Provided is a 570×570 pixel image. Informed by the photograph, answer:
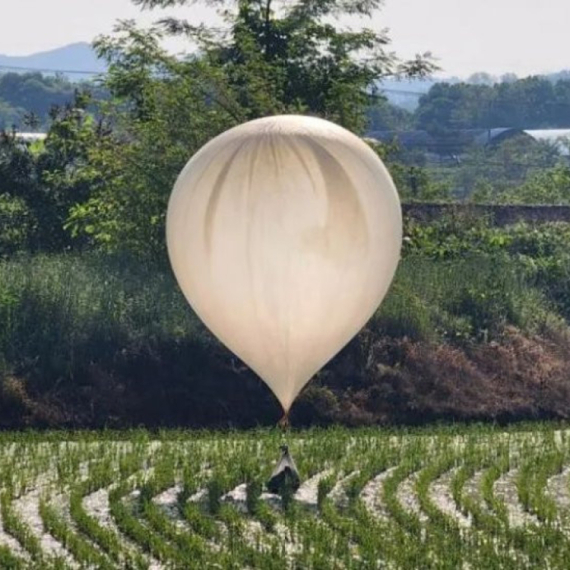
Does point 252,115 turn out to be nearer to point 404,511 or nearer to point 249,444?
point 249,444

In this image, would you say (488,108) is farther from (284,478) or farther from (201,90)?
(284,478)

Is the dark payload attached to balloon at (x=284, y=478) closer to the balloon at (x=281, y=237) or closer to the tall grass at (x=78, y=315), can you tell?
the balloon at (x=281, y=237)

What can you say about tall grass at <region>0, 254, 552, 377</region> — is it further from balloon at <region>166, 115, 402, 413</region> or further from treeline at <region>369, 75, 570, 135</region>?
treeline at <region>369, 75, 570, 135</region>

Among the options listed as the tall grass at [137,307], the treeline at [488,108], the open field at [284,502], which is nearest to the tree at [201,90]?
the tall grass at [137,307]

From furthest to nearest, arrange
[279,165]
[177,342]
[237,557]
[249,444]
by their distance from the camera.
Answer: [177,342], [249,444], [279,165], [237,557]

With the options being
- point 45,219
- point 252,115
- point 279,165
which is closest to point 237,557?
point 279,165

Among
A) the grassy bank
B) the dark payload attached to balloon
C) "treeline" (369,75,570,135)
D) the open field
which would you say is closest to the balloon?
the dark payload attached to balloon
